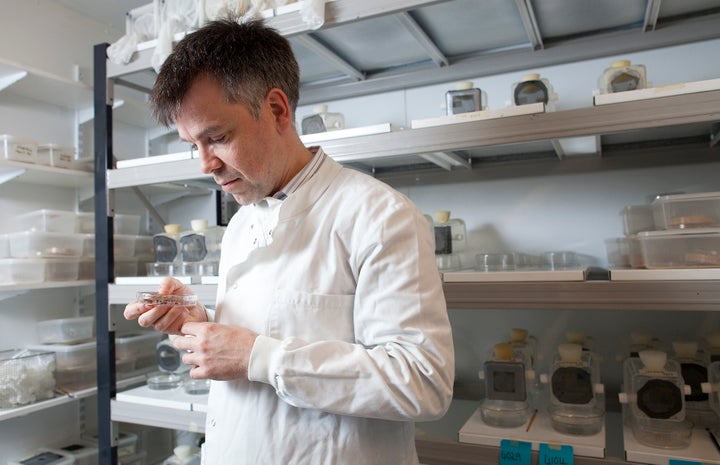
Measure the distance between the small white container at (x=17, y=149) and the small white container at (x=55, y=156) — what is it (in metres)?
0.03

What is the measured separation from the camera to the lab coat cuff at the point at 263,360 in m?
0.75

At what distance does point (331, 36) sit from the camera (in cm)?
162

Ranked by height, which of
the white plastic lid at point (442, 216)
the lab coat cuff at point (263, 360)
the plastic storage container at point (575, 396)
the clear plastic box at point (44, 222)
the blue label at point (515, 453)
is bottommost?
the blue label at point (515, 453)

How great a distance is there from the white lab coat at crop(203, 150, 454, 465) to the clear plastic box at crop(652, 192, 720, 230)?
2.64ft

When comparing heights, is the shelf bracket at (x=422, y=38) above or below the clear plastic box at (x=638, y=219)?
above

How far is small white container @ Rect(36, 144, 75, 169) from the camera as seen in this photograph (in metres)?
2.08

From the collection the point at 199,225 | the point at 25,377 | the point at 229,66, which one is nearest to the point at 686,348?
the point at 229,66

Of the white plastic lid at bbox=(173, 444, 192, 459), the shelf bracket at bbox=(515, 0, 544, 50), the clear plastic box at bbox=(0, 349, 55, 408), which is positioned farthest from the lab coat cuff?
the clear plastic box at bbox=(0, 349, 55, 408)

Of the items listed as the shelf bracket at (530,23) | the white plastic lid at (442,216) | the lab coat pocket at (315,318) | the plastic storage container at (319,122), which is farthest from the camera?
the plastic storage container at (319,122)

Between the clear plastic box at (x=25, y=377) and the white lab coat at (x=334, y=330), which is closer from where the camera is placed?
the white lab coat at (x=334, y=330)

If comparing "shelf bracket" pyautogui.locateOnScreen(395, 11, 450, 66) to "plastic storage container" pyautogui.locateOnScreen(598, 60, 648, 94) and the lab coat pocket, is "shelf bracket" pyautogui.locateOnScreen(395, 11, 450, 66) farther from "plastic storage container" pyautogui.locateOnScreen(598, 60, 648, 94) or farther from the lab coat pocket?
the lab coat pocket

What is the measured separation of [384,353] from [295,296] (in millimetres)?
193

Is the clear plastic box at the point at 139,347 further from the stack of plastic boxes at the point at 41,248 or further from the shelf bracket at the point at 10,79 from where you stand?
the shelf bracket at the point at 10,79

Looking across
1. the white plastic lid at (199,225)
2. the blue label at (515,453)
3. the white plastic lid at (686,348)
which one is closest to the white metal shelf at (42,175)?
the white plastic lid at (199,225)
